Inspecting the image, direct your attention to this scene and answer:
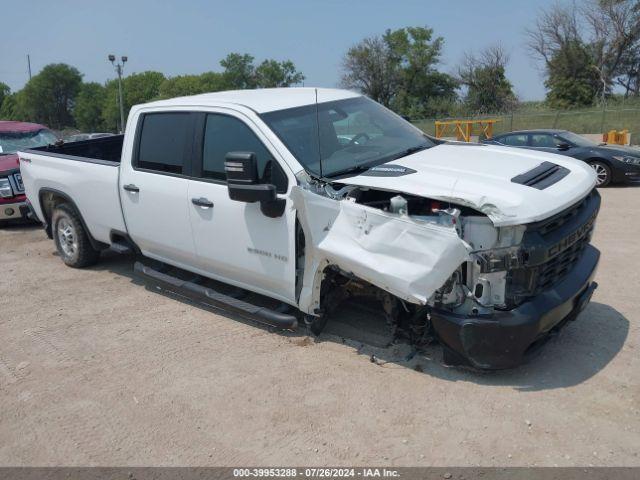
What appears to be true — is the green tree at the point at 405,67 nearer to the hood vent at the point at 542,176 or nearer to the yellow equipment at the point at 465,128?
the yellow equipment at the point at 465,128

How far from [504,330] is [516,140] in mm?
10768

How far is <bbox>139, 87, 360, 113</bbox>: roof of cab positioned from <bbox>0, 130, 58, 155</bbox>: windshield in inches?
237

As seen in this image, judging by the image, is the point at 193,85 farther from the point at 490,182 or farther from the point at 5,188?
the point at 490,182

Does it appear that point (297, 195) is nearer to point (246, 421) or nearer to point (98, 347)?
point (246, 421)

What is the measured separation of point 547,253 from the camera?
3627mm

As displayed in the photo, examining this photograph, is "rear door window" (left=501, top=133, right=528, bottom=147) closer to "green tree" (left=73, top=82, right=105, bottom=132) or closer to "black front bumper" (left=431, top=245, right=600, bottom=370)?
"black front bumper" (left=431, top=245, right=600, bottom=370)

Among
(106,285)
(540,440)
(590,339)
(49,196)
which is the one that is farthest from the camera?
(49,196)

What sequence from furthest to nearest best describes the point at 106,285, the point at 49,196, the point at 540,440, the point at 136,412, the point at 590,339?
the point at 49,196
the point at 106,285
the point at 590,339
the point at 136,412
the point at 540,440

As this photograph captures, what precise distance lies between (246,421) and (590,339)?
2637mm

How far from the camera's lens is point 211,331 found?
5.10m

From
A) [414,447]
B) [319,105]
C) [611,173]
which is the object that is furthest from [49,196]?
[611,173]

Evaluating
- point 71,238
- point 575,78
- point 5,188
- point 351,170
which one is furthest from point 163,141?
point 575,78

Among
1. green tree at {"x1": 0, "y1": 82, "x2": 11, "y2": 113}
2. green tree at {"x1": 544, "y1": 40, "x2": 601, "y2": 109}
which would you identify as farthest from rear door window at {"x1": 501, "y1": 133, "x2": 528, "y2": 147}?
green tree at {"x1": 0, "y1": 82, "x2": 11, "y2": 113}

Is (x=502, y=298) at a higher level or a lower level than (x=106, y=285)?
higher
